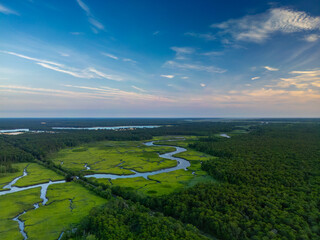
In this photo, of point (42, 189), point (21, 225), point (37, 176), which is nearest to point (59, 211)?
point (21, 225)

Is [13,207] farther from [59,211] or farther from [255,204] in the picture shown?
[255,204]

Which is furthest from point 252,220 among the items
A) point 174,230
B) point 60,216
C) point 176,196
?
point 60,216

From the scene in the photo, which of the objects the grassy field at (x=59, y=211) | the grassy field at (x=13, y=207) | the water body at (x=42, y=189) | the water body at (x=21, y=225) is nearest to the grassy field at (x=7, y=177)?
the water body at (x=42, y=189)

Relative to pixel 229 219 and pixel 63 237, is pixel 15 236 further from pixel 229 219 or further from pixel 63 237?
pixel 229 219

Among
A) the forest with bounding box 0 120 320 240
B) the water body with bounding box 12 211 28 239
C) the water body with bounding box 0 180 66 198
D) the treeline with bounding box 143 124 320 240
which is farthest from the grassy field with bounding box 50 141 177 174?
the water body with bounding box 12 211 28 239

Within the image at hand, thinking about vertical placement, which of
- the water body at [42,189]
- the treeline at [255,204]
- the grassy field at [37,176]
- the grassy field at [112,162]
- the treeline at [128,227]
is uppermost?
the treeline at [255,204]

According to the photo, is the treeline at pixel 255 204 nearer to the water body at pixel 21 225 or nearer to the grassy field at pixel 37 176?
the water body at pixel 21 225

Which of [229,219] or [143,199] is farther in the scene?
[143,199]
